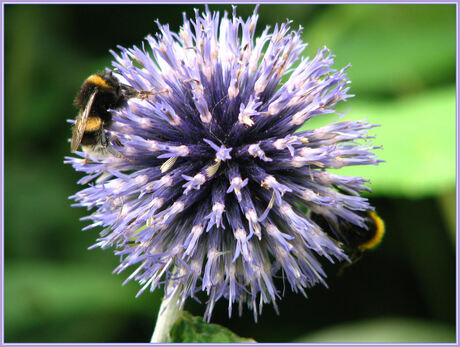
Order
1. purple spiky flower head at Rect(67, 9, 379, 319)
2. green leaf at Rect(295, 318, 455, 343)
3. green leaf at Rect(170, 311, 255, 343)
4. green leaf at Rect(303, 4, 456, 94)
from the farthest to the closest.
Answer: green leaf at Rect(303, 4, 456, 94) < green leaf at Rect(295, 318, 455, 343) < purple spiky flower head at Rect(67, 9, 379, 319) < green leaf at Rect(170, 311, 255, 343)

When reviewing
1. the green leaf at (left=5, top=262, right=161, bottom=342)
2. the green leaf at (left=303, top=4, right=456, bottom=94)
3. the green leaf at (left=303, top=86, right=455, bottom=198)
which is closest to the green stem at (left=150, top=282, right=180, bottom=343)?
the green leaf at (left=303, top=86, right=455, bottom=198)

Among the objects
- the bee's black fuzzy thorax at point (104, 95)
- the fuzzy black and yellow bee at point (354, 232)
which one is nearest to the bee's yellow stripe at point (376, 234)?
the fuzzy black and yellow bee at point (354, 232)

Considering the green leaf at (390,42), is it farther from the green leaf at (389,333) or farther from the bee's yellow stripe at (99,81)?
the bee's yellow stripe at (99,81)

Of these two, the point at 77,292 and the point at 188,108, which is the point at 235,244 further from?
the point at 77,292

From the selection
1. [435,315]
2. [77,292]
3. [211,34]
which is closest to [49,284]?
[77,292]

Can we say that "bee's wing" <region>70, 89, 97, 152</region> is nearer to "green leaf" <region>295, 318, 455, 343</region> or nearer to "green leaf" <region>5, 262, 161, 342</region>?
"green leaf" <region>5, 262, 161, 342</region>

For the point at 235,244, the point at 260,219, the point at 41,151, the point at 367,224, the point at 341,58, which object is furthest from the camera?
the point at 41,151
